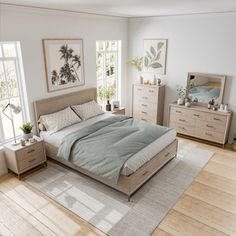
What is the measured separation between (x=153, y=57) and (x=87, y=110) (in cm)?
217

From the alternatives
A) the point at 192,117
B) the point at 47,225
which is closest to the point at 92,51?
the point at 192,117

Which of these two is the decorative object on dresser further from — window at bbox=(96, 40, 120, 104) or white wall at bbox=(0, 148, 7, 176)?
white wall at bbox=(0, 148, 7, 176)

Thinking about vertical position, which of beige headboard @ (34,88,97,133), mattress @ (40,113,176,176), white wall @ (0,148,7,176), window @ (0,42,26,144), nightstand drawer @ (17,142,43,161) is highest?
window @ (0,42,26,144)

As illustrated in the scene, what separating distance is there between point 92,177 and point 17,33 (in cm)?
264

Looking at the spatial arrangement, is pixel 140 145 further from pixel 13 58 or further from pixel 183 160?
pixel 13 58

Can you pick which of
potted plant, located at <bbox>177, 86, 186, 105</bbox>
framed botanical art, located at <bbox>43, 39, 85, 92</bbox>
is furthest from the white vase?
framed botanical art, located at <bbox>43, 39, 85, 92</bbox>

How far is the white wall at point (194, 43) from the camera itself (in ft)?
14.7

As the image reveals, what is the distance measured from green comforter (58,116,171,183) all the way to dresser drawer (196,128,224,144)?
130 centimetres

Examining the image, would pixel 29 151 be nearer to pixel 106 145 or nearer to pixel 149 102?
pixel 106 145

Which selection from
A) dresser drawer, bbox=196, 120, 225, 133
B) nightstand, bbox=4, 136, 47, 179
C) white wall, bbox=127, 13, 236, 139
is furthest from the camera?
dresser drawer, bbox=196, 120, 225, 133

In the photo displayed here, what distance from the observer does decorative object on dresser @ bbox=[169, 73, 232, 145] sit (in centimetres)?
461

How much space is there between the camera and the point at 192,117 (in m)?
4.92

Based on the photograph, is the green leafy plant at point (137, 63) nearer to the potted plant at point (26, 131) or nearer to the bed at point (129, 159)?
the bed at point (129, 159)

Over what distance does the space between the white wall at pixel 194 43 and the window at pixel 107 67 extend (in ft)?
1.96
